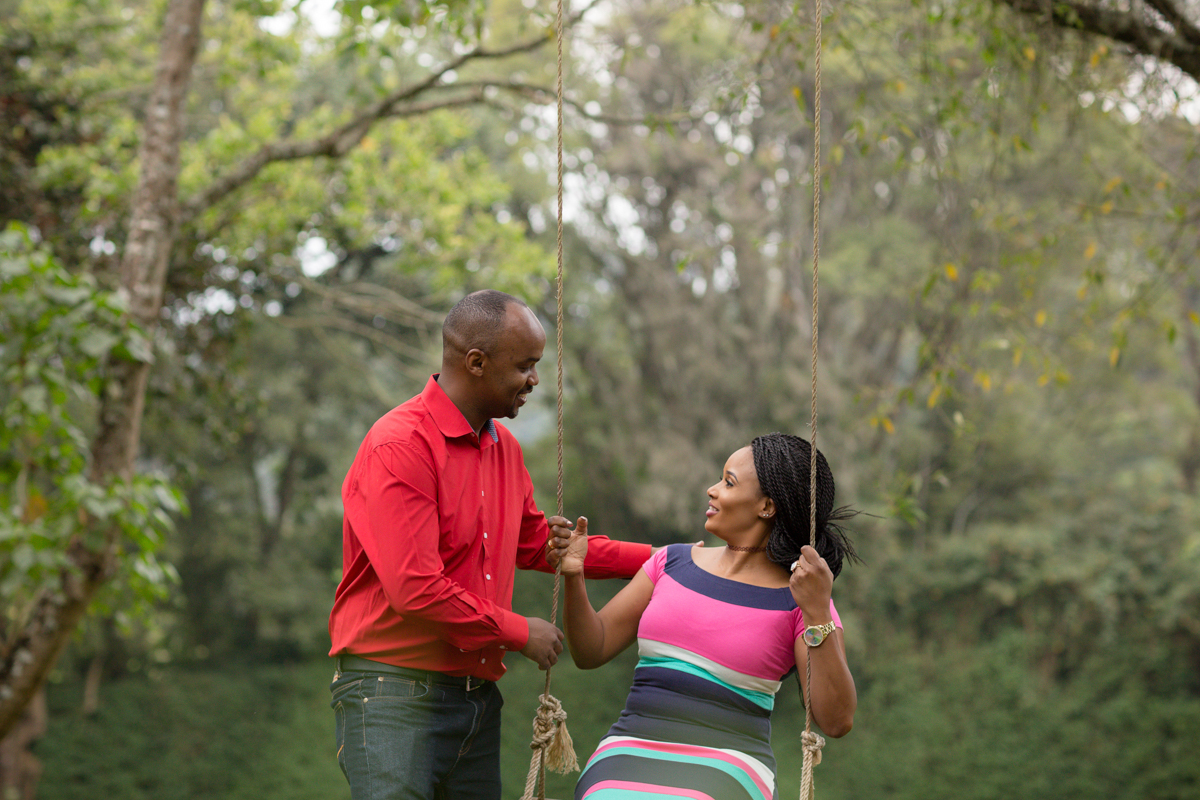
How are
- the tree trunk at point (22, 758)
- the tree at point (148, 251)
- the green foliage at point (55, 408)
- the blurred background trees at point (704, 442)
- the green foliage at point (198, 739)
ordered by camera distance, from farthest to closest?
the green foliage at point (198, 739) < the blurred background trees at point (704, 442) < the tree trunk at point (22, 758) < the tree at point (148, 251) < the green foliage at point (55, 408)

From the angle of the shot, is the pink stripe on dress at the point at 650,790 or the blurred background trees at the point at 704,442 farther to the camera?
the blurred background trees at the point at 704,442

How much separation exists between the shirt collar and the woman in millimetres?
298

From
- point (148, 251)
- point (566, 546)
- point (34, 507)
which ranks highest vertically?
point (148, 251)

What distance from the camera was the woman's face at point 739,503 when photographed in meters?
2.09

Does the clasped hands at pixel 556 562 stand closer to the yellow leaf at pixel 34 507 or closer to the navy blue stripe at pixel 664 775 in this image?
the navy blue stripe at pixel 664 775

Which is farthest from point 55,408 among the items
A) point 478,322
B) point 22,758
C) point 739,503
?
point 22,758

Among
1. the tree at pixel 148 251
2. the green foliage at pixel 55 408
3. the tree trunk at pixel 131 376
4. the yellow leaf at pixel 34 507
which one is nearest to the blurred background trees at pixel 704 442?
the tree at pixel 148 251

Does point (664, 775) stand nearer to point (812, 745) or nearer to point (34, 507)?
point (812, 745)

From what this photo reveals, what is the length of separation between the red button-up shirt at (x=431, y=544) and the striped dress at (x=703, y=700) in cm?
30

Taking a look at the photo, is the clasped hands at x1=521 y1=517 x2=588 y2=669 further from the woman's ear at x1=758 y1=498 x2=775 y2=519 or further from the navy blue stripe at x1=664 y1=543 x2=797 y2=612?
the woman's ear at x1=758 y1=498 x2=775 y2=519

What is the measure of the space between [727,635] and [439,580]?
59 cm

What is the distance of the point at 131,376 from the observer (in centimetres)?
414

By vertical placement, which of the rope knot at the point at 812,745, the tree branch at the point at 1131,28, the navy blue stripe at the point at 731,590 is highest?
the tree branch at the point at 1131,28

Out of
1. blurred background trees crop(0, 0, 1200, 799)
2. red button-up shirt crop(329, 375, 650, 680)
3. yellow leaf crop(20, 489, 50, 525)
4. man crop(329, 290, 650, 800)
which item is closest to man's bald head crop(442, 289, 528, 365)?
man crop(329, 290, 650, 800)
